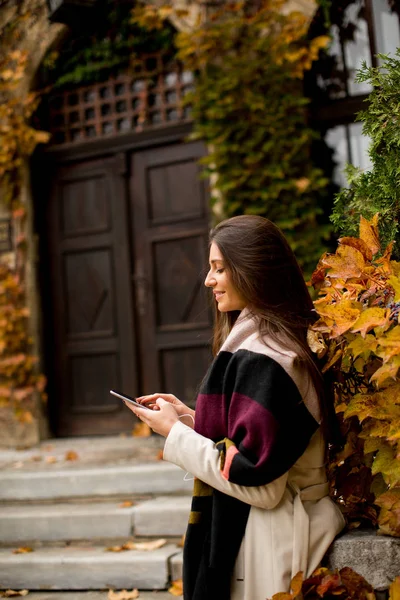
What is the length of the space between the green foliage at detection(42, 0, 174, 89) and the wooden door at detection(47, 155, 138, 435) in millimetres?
790

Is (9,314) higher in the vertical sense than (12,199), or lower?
lower

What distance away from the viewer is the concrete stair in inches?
139

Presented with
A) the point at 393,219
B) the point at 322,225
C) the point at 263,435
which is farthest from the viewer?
the point at 322,225

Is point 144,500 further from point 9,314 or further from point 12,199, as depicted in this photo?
point 12,199

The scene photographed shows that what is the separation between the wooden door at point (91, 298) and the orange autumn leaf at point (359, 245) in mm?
4050

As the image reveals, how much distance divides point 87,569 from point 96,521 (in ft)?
1.42

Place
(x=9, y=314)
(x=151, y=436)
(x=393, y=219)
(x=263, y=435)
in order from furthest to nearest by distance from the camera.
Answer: (x=9, y=314) → (x=151, y=436) → (x=393, y=219) → (x=263, y=435)

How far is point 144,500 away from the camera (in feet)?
14.0

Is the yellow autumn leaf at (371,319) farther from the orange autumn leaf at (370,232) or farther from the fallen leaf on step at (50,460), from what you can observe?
the fallen leaf on step at (50,460)

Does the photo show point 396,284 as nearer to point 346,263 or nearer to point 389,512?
point 346,263

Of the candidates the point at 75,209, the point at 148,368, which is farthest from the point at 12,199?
the point at 148,368

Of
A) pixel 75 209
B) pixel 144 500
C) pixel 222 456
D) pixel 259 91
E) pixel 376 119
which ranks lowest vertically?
pixel 144 500

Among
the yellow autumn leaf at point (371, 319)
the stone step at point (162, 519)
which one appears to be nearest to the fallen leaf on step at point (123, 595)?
the stone step at point (162, 519)

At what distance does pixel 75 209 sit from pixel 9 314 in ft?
3.69
